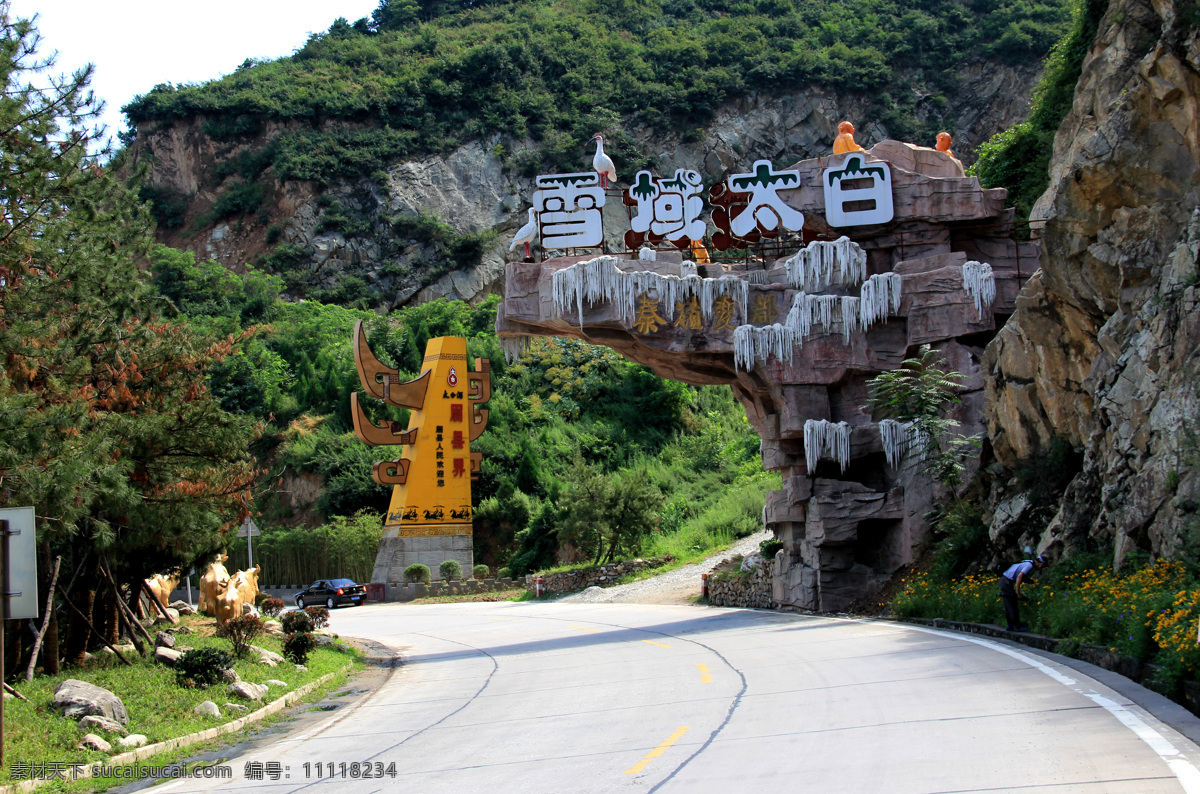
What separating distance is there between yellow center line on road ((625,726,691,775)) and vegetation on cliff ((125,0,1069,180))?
64.9m

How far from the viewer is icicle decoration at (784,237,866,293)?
2509 cm

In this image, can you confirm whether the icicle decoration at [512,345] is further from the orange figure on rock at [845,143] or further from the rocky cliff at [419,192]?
the rocky cliff at [419,192]

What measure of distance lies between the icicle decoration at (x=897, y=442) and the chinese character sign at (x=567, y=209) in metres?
7.84

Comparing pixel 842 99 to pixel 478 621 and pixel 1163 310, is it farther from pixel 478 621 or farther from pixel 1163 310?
pixel 1163 310

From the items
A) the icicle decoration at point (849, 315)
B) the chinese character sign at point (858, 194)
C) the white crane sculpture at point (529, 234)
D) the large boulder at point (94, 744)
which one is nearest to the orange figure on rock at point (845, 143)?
the chinese character sign at point (858, 194)

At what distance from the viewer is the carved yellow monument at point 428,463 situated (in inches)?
1521

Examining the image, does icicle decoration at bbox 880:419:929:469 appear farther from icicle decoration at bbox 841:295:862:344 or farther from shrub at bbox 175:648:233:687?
shrub at bbox 175:648:233:687

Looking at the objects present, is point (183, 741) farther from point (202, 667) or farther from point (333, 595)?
point (333, 595)

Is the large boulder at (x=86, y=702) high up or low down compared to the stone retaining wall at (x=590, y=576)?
up

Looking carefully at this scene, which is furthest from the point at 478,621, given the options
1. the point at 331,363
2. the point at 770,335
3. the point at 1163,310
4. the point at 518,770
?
the point at 331,363

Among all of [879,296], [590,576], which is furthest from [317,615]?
[590,576]

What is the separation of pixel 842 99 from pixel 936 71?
7389mm

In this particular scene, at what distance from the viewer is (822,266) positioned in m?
25.1

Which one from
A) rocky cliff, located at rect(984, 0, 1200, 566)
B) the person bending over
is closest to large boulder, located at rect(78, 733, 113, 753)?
the person bending over
